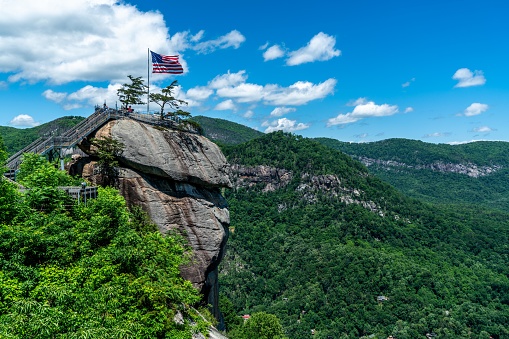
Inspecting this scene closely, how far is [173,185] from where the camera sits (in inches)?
1148

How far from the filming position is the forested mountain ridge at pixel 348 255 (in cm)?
8525

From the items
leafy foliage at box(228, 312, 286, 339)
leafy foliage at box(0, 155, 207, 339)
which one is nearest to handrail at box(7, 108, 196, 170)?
leafy foliage at box(0, 155, 207, 339)

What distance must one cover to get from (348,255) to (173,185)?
3446 inches

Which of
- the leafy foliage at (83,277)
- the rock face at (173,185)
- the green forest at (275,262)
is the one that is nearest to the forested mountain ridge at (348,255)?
the green forest at (275,262)

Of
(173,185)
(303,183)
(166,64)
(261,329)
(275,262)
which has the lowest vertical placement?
(275,262)

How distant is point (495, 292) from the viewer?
99125 millimetres

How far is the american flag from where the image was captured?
110ft

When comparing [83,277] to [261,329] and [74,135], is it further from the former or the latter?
[261,329]

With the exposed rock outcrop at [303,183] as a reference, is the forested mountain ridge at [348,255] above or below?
below

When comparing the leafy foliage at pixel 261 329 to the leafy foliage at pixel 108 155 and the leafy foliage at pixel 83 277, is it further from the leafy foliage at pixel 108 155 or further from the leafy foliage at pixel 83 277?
the leafy foliage at pixel 108 155

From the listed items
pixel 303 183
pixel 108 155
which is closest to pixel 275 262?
pixel 303 183

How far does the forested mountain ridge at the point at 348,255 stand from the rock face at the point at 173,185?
30.0 metres

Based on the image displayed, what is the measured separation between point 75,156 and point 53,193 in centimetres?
1105

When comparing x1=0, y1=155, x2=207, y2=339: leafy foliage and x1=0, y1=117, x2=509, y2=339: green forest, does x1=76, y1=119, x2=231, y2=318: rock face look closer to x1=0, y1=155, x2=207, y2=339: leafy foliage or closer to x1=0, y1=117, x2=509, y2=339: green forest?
x1=0, y1=117, x2=509, y2=339: green forest
